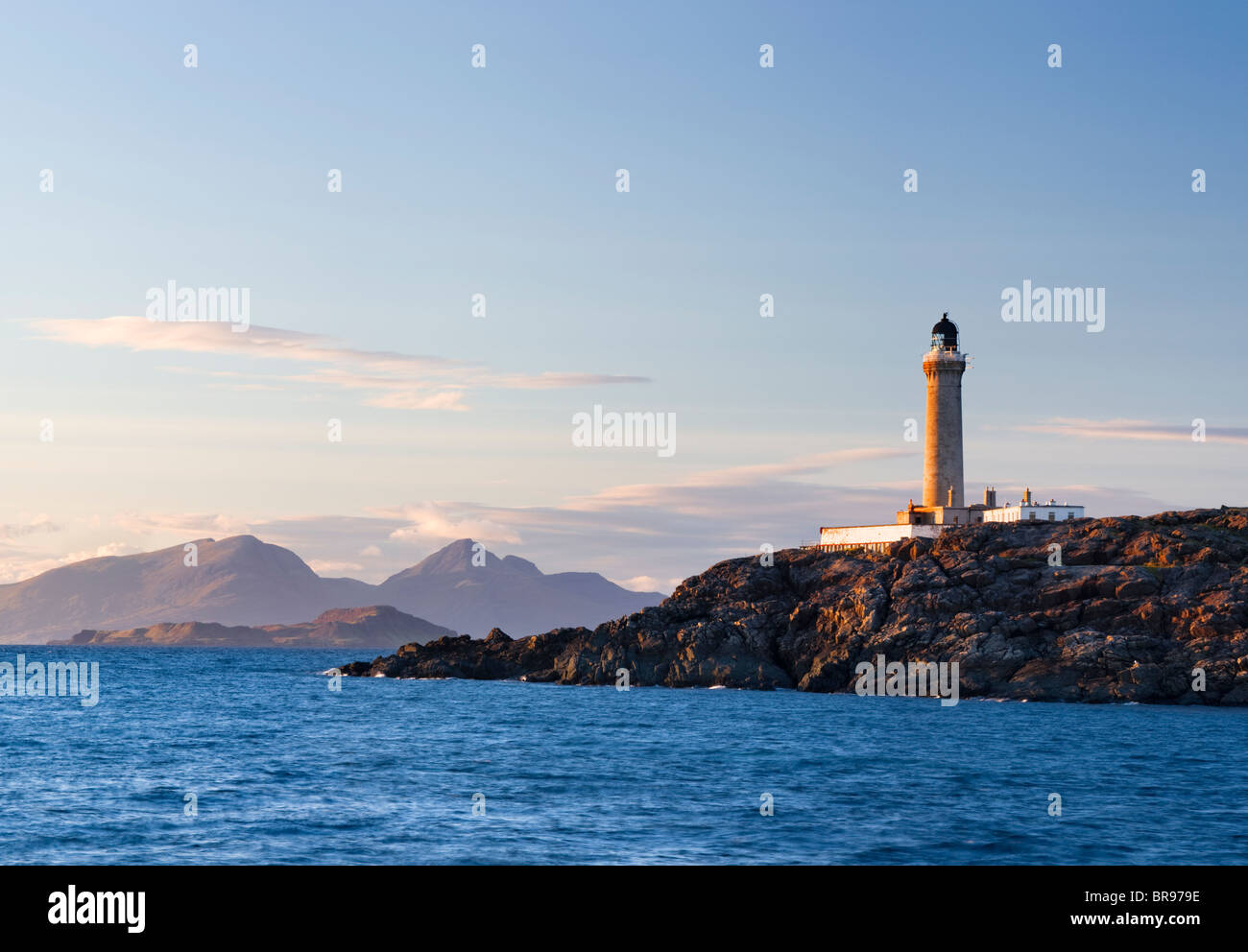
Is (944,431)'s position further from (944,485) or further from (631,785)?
(631,785)

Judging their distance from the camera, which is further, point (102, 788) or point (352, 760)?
point (352, 760)

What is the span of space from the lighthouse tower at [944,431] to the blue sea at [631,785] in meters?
36.3

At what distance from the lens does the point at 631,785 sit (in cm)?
4831

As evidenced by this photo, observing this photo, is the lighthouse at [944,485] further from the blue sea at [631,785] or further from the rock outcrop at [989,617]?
the blue sea at [631,785]

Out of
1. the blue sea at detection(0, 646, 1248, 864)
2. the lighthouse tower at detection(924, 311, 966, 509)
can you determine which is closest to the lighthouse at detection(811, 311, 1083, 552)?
the lighthouse tower at detection(924, 311, 966, 509)

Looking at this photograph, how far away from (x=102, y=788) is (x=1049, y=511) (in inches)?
3755

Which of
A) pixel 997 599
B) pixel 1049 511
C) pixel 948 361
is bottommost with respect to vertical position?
pixel 997 599

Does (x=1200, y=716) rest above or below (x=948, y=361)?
below

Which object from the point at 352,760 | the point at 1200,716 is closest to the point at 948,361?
the point at 1200,716

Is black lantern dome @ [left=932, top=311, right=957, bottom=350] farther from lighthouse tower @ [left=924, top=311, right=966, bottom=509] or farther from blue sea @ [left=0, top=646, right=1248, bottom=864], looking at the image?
blue sea @ [left=0, top=646, right=1248, bottom=864]

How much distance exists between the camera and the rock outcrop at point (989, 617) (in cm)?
Result: 9400

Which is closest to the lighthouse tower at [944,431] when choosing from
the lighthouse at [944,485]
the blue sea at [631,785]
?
the lighthouse at [944,485]
